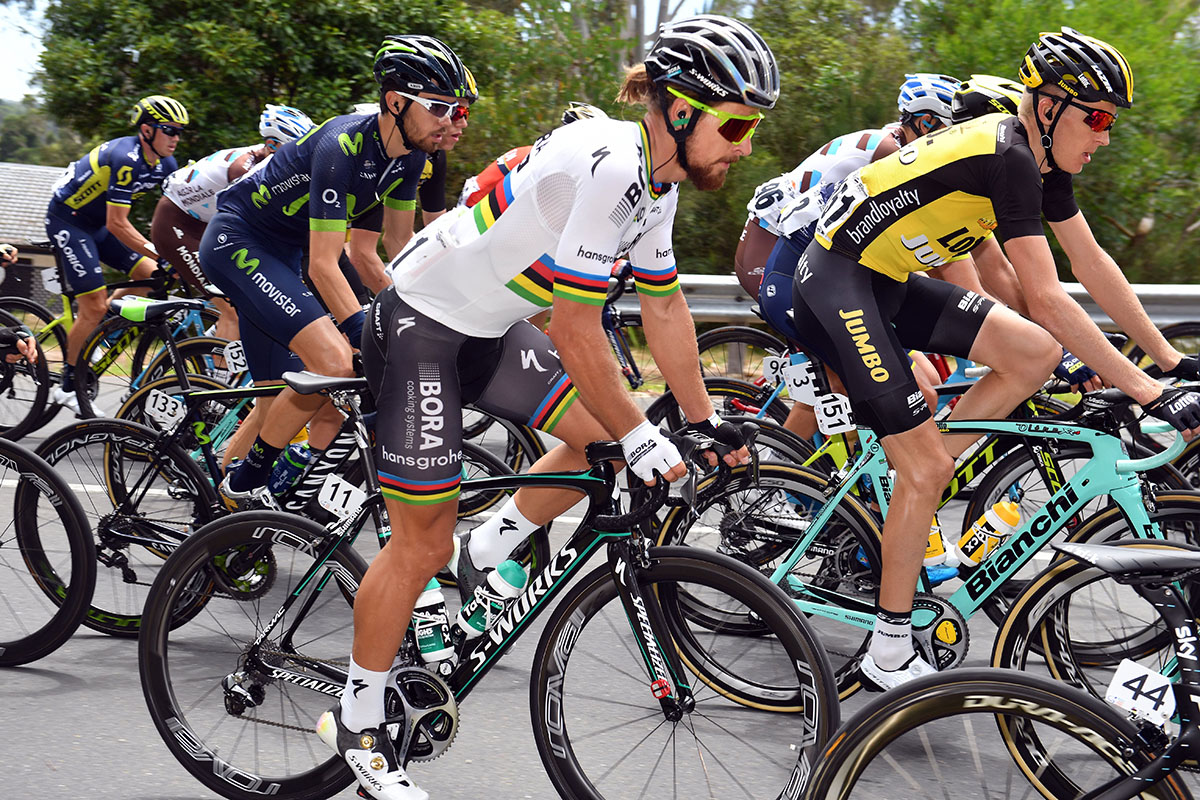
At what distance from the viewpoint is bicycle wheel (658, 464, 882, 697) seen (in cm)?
422

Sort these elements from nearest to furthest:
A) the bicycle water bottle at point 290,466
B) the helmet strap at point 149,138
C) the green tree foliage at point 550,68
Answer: the bicycle water bottle at point 290,466 → the helmet strap at point 149,138 → the green tree foliage at point 550,68

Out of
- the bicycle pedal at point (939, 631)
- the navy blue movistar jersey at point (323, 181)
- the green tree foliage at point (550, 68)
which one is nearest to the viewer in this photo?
the bicycle pedal at point (939, 631)

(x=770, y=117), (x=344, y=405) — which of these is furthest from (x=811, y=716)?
(x=770, y=117)

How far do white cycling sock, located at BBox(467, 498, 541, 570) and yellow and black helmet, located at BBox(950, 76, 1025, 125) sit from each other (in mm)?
2768

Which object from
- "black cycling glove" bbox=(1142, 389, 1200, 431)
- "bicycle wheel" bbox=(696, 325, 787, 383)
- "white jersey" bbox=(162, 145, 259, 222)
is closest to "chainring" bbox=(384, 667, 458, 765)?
"black cycling glove" bbox=(1142, 389, 1200, 431)

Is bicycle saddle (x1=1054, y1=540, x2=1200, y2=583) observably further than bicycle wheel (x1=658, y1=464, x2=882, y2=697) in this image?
No

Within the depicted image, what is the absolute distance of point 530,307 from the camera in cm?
332

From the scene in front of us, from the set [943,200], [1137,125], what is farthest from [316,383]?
[1137,125]

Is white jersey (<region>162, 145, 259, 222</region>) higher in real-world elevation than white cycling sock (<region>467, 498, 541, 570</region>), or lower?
lower

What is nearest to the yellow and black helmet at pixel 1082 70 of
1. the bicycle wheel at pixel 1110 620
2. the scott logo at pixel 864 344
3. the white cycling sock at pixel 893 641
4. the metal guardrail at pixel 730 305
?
the scott logo at pixel 864 344

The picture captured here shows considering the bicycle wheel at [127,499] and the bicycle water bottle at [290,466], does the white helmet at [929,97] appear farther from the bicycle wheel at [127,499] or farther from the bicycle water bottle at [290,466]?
the bicycle wheel at [127,499]

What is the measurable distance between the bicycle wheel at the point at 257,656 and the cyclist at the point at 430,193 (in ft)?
5.40

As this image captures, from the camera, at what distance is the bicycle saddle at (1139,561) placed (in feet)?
7.66

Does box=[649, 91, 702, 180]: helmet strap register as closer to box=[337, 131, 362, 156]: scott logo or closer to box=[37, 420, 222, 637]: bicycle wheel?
box=[337, 131, 362, 156]: scott logo
